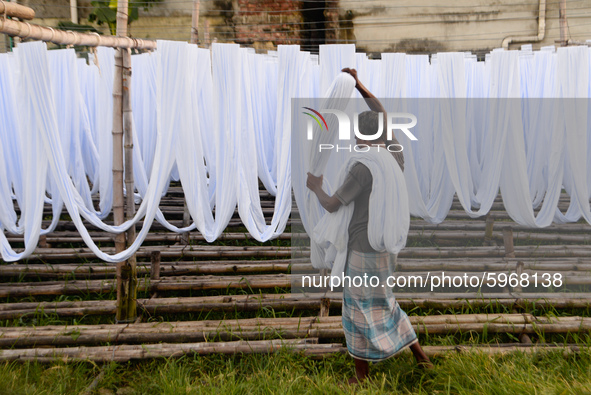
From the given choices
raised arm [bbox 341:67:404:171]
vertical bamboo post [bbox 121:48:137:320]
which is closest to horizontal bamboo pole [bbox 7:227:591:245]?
vertical bamboo post [bbox 121:48:137:320]

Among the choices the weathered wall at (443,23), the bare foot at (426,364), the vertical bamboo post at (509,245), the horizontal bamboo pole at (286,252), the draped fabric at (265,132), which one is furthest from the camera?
the weathered wall at (443,23)

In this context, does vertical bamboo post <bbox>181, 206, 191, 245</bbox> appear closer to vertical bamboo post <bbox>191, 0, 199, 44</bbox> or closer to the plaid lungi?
vertical bamboo post <bbox>191, 0, 199, 44</bbox>

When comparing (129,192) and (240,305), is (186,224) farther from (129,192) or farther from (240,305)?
(240,305)

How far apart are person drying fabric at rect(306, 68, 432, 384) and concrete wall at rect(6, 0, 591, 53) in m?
6.23

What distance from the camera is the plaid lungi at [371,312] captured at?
2.23 m

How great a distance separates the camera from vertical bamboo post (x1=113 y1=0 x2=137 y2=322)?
9.50ft

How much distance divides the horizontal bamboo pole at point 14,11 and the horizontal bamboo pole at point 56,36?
60mm

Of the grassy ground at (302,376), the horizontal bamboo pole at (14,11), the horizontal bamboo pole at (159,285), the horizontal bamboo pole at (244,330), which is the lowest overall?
the grassy ground at (302,376)

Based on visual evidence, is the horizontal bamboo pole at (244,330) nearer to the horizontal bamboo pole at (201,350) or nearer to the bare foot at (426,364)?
the horizontal bamboo pole at (201,350)

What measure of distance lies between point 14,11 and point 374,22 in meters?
6.68

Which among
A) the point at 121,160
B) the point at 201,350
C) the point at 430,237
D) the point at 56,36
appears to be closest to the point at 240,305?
the point at 201,350

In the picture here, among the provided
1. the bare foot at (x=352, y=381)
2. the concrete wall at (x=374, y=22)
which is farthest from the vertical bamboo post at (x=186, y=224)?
the concrete wall at (x=374, y=22)

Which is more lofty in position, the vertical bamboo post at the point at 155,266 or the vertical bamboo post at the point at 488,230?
the vertical bamboo post at the point at 488,230

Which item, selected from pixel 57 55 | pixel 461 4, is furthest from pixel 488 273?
pixel 461 4
